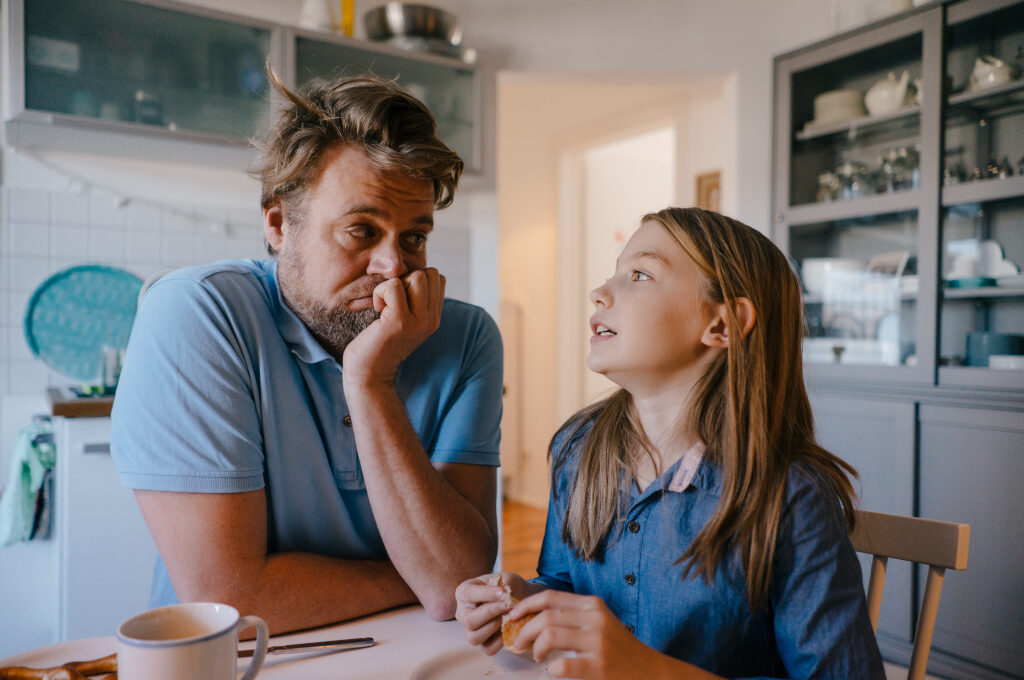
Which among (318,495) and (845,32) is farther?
(845,32)

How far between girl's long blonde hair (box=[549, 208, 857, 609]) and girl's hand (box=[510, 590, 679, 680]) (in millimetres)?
227

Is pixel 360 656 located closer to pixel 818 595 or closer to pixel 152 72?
pixel 818 595

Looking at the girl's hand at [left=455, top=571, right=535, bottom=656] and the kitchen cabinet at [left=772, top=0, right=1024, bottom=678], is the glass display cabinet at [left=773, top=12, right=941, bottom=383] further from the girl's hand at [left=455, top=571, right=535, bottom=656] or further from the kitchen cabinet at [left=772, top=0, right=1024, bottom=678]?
the girl's hand at [left=455, top=571, right=535, bottom=656]

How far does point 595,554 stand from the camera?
0.99 metres

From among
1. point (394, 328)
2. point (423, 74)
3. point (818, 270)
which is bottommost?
point (394, 328)

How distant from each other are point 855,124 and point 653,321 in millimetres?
2367

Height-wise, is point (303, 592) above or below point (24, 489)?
above

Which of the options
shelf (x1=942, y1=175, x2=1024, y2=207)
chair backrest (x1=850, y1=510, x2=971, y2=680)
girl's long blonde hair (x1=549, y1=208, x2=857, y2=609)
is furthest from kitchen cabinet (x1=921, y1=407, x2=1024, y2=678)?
girl's long blonde hair (x1=549, y1=208, x2=857, y2=609)

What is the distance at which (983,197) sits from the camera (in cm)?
241

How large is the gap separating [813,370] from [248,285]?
237 centimetres

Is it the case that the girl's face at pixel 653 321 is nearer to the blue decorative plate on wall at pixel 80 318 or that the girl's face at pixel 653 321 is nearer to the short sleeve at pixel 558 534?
the short sleeve at pixel 558 534

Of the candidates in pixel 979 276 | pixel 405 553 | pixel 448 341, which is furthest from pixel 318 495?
pixel 979 276

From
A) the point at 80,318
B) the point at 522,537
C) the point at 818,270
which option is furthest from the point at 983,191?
the point at 80,318

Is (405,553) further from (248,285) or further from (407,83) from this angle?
(407,83)
